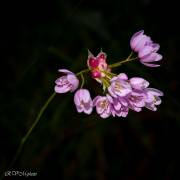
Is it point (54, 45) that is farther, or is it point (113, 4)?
point (113, 4)

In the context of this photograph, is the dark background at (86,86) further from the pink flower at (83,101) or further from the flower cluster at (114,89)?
the pink flower at (83,101)

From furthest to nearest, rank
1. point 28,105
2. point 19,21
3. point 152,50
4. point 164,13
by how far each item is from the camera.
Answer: point 164,13
point 19,21
point 28,105
point 152,50

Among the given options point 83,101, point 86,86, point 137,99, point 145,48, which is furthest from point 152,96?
point 86,86

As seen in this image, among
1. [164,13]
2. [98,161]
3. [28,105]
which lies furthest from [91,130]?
[164,13]

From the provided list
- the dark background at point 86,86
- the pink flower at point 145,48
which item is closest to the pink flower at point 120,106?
the pink flower at point 145,48

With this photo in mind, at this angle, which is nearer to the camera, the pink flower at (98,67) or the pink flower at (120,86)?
the pink flower at (120,86)

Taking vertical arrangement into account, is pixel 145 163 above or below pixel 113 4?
below

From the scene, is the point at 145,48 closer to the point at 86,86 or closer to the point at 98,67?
the point at 98,67

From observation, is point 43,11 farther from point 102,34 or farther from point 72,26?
point 102,34

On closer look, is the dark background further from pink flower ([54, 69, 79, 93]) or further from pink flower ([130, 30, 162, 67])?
pink flower ([54, 69, 79, 93])
